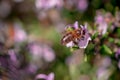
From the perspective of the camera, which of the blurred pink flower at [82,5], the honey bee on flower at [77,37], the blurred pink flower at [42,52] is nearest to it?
the honey bee on flower at [77,37]

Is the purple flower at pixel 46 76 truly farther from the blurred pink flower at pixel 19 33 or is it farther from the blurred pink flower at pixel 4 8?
the blurred pink flower at pixel 4 8

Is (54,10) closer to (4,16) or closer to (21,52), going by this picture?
(4,16)

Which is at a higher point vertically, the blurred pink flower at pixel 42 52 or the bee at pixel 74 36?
the blurred pink flower at pixel 42 52

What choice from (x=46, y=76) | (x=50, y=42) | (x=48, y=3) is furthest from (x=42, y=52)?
(x=46, y=76)

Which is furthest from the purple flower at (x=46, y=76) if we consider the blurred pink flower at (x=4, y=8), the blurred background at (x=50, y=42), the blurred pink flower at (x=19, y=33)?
the blurred pink flower at (x=4, y=8)

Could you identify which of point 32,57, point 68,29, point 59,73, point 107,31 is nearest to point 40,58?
point 32,57

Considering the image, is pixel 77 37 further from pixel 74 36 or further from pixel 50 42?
pixel 50 42
